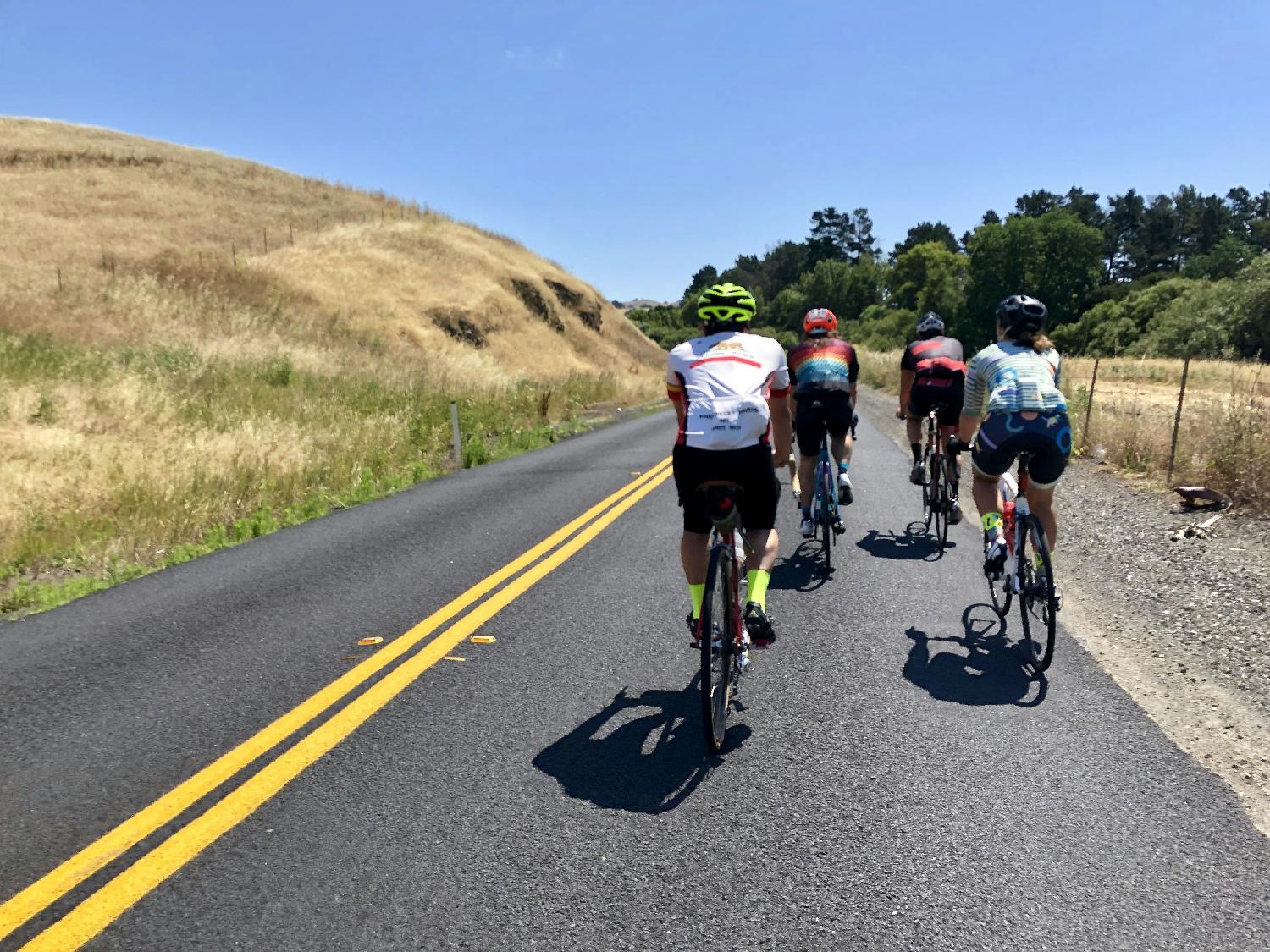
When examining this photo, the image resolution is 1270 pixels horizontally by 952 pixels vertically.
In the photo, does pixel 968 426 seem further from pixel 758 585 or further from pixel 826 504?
pixel 758 585

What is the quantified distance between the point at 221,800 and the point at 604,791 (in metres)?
1.51

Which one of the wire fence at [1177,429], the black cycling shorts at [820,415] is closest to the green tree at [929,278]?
the wire fence at [1177,429]

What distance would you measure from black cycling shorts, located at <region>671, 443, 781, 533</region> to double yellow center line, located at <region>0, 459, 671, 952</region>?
6.10 feet

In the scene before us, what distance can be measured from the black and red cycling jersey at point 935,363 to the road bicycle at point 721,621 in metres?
4.54

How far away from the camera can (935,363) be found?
7.99 metres

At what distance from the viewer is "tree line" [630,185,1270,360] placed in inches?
2175

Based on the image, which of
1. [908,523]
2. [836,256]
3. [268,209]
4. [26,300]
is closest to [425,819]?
[908,523]

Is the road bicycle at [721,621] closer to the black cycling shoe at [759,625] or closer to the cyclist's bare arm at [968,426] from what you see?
the black cycling shoe at [759,625]

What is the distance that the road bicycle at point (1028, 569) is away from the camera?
15.7 feet

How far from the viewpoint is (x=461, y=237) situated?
63438mm

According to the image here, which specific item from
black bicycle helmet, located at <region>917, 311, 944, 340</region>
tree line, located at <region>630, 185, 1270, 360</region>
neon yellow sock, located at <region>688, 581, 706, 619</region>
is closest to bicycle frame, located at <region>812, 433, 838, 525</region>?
black bicycle helmet, located at <region>917, 311, 944, 340</region>

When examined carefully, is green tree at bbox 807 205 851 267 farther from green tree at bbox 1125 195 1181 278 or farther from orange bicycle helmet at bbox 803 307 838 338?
orange bicycle helmet at bbox 803 307 838 338

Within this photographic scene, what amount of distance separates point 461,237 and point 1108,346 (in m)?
54.5

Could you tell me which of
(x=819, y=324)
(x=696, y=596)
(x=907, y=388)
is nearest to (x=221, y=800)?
(x=696, y=596)
